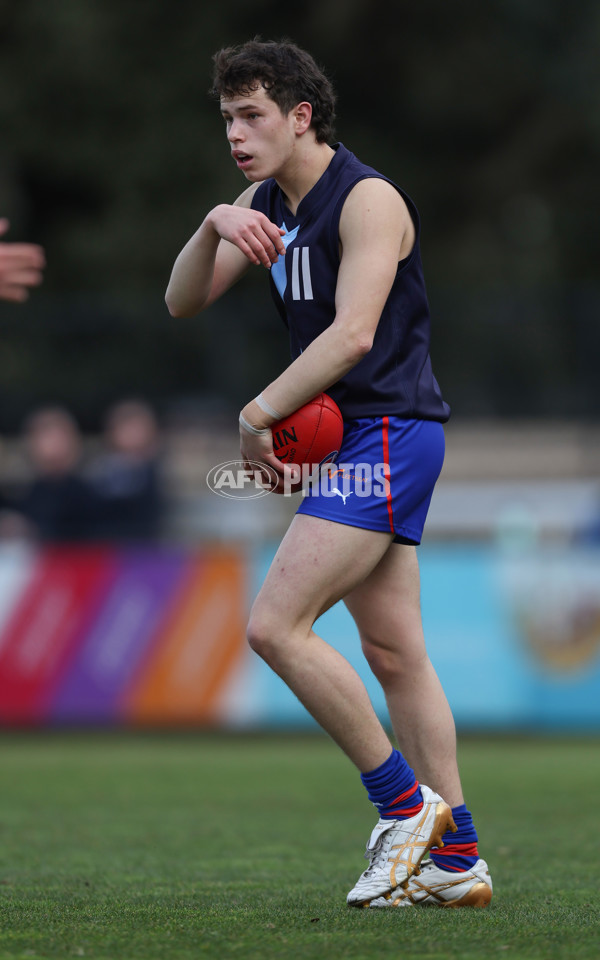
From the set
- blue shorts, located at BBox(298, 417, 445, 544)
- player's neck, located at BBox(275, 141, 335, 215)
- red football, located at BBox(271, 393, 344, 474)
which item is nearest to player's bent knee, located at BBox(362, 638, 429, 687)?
blue shorts, located at BBox(298, 417, 445, 544)

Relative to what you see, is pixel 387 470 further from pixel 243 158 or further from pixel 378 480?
pixel 243 158

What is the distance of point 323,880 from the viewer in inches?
175

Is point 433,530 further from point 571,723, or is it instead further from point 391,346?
point 391,346

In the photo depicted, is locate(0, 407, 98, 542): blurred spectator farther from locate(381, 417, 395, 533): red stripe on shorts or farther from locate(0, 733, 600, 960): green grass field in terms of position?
locate(381, 417, 395, 533): red stripe on shorts

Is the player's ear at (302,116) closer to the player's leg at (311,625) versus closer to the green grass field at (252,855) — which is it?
the player's leg at (311,625)

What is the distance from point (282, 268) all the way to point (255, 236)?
0.25 metres

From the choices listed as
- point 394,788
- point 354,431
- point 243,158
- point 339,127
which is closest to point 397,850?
point 394,788

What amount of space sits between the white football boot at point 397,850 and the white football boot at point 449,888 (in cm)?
9

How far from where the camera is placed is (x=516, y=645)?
9977 mm

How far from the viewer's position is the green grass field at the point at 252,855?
3299 millimetres

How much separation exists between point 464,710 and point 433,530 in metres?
4.89

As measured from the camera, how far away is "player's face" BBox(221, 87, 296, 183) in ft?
12.9

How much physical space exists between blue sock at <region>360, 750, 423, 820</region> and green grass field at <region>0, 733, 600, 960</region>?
10.6 inches

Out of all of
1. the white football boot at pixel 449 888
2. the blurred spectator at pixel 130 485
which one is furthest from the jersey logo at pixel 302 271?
the blurred spectator at pixel 130 485
